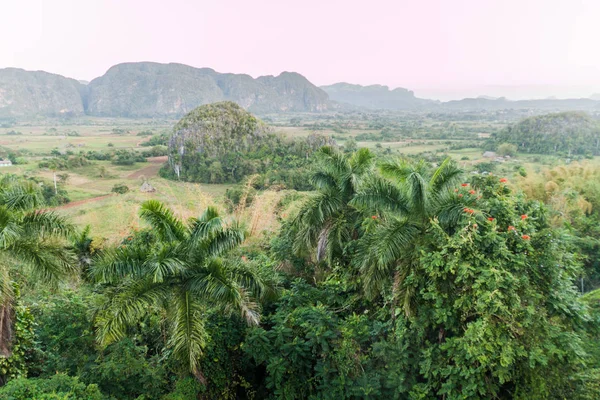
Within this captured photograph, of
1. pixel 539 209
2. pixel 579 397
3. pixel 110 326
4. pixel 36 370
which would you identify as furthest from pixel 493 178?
pixel 36 370

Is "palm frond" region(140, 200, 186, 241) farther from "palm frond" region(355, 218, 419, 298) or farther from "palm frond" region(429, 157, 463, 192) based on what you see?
→ "palm frond" region(429, 157, 463, 192)

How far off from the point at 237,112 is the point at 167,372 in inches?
1708

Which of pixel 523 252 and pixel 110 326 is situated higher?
pixel 523 252

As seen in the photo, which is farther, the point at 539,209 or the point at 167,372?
the point at 167,372

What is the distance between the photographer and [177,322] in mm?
5781

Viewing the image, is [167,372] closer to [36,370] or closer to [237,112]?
[36,370]

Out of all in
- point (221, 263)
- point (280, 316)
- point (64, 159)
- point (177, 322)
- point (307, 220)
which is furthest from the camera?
point (64, 159)

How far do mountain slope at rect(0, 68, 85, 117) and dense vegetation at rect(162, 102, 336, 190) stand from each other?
6033 inches

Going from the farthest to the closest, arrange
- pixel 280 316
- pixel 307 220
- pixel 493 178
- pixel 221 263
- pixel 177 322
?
1. pixel 307 220
2. pixel 280 316
3. pixel 493 178
4. pixel 221 263
5. pixel 177 322

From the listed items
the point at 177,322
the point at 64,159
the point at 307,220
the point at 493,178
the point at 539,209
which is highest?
the point at 493,178

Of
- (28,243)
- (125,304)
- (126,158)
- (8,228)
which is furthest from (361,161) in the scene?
(126,158)

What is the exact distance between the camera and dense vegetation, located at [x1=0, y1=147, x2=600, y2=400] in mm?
5520

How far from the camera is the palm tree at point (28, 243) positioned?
608 cm

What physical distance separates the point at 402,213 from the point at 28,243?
20.2 feet
